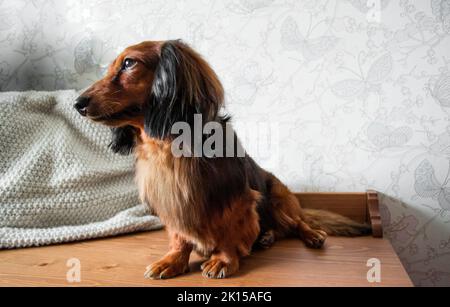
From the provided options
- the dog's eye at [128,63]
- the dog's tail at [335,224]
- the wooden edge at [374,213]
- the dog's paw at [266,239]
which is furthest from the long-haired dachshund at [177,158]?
the wooden edge at [374,213]

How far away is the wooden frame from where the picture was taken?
4.09 feet

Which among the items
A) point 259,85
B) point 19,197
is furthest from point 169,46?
point 19,197

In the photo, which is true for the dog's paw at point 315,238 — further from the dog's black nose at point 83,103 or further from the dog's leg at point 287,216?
the dog's black nose at point 83,103

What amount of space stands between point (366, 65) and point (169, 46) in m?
0.76

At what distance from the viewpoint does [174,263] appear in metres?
0.86

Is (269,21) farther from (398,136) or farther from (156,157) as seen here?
(156,157)

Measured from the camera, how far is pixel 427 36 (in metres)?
1.20

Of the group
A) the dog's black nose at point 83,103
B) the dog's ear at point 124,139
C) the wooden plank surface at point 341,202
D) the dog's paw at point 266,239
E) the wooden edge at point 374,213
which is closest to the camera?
the dog's black nose at point 83,103

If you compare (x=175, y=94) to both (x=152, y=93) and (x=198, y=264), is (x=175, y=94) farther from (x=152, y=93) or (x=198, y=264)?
(x=198, y=264)

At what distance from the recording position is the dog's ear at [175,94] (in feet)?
2.50

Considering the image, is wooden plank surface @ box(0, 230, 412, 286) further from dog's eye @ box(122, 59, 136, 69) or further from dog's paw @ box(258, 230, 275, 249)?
dog's eye @ box(122, 59, 136, 69)

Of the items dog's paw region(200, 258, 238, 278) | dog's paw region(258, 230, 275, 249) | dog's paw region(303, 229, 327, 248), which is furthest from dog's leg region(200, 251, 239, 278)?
dog's paw region(303, 229, 327, 248)

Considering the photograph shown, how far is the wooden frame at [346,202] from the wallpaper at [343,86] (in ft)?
0.14

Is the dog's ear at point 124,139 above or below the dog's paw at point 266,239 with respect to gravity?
above
